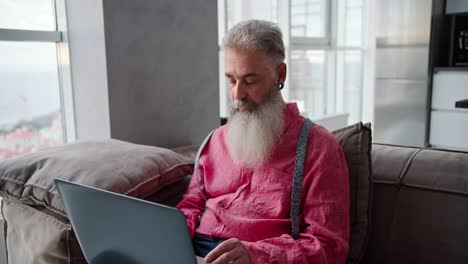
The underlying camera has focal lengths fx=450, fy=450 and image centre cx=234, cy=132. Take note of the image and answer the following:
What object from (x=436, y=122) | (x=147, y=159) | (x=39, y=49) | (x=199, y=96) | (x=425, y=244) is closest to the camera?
(x=425, y=244)

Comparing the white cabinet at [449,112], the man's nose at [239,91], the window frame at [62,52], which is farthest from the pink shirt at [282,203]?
the white cabinet at [449,112]

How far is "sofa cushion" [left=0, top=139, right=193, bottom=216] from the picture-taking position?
4.10 ft

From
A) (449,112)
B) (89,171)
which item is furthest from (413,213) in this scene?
(449,112)

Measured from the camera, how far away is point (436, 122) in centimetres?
400

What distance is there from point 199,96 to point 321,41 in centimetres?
232

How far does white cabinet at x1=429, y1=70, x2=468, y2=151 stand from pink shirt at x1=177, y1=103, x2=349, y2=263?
307 cm

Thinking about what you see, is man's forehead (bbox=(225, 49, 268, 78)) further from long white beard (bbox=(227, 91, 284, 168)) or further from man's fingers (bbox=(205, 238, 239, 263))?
man's fingers (bbox=(205, 238, 239, 263))

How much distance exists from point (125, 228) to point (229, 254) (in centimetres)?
22

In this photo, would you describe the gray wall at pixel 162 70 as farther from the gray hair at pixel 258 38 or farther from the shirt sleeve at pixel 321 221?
the shirt sleeve at pixel 321 221

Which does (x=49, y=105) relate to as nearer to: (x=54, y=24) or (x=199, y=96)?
(x=54, y=24)

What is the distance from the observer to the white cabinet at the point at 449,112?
3.80 meters

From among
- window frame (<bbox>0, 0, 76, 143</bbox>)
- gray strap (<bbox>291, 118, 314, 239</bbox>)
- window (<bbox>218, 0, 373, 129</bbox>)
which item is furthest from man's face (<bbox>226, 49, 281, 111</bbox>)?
window (<bbox>218, 0, 373, 129</bbox>)

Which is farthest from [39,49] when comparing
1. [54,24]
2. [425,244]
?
[425,244]

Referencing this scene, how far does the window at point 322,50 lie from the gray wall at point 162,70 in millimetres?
1004
